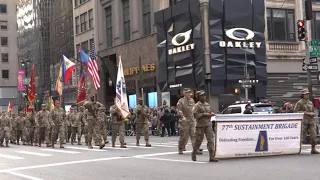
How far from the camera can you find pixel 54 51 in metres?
69.4

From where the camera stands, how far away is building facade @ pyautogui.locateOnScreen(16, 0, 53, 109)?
7725 cm

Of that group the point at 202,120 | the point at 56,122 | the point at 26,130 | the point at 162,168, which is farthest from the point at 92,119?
the point at 26,130

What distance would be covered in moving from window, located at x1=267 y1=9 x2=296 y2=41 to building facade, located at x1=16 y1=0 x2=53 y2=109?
142ft

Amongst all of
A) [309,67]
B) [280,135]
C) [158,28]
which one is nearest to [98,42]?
[158,28]

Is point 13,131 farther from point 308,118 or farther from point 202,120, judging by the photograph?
point 308,118

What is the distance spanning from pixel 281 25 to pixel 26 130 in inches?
822

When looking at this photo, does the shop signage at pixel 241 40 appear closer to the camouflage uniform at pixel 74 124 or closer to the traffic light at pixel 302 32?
the camouflage uniform at pixel 74 124

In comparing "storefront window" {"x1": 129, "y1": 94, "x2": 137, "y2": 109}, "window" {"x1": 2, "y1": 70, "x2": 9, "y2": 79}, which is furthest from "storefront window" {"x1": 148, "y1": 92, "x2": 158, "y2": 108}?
"window" {"x1": 2, "y1": 70, "x2": 9, "y2": 79}

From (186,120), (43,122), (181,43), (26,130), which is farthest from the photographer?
(181,43)

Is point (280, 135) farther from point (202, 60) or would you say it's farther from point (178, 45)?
point (178, 45)

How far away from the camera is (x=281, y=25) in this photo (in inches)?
1494

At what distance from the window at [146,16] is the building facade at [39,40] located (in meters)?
32.3

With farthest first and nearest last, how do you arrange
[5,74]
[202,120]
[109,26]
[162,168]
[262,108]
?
[5,74] < [109,26] < [262,108] < [202,120] < [162,168]

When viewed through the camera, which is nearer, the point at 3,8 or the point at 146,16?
the point at 146,16
